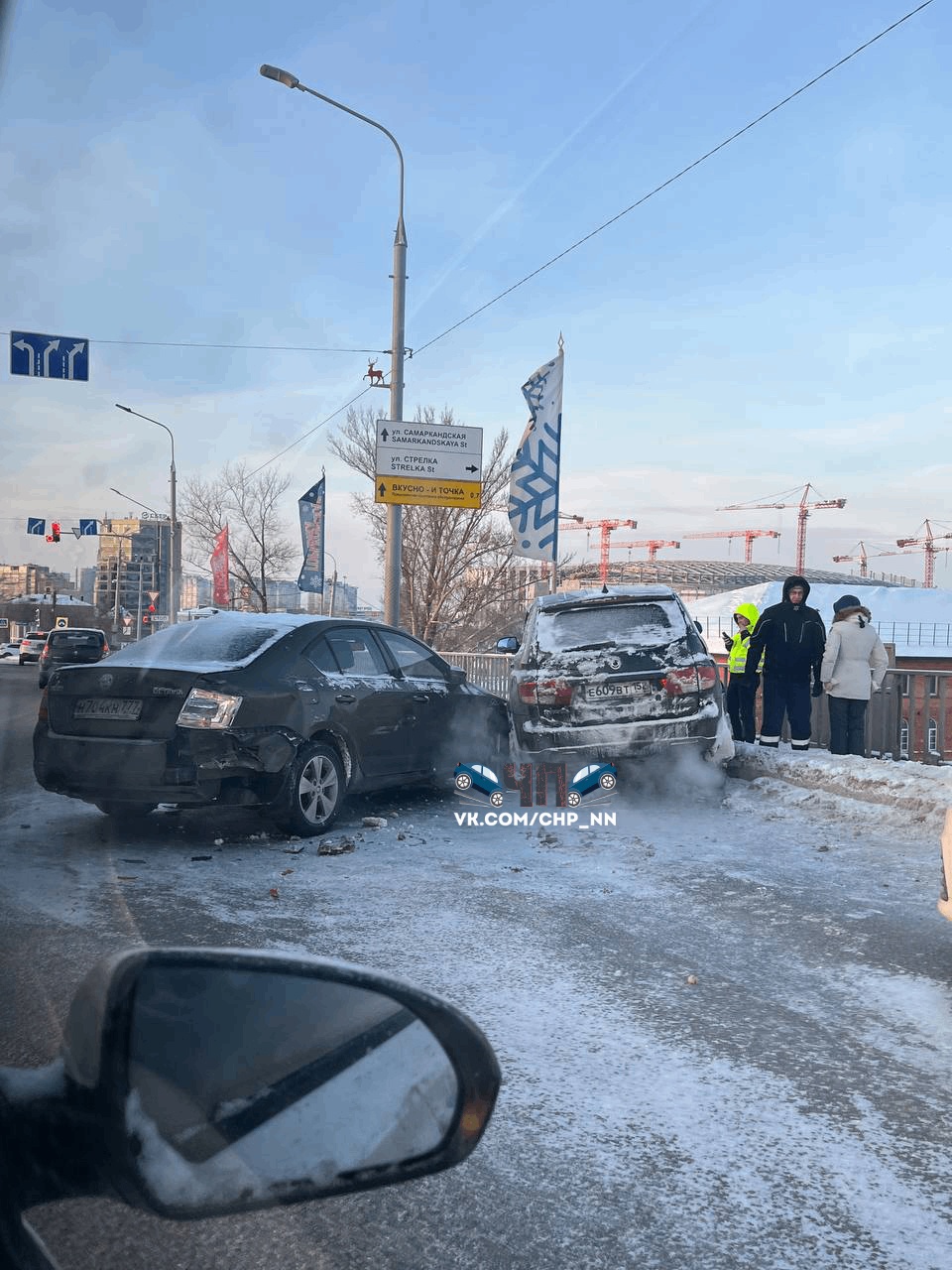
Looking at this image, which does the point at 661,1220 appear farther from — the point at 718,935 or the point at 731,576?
the point at 731,576

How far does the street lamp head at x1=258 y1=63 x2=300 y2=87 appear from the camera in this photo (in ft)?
53.5

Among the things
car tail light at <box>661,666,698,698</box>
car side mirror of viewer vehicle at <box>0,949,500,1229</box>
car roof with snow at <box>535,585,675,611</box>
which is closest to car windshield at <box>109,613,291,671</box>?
car roof with snow at <box>535,585,675,611</box>

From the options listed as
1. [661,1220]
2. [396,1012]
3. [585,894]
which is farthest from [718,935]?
[396,1012]

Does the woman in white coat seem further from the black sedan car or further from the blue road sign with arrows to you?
the blue road sign with arrows

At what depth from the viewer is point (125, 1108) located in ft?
3.36

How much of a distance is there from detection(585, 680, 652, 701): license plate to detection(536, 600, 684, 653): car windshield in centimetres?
35

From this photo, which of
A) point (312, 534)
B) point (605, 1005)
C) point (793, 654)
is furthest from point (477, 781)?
point (312, 534)

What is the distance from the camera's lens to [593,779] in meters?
9.45

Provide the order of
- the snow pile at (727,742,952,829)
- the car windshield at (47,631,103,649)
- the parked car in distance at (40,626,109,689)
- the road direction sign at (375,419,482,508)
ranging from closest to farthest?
the snow pile at (727,742,952,829)
the road direction sign at (375,419,482,508)
the parked car in distance at (40,626,109,689)
the car windshield at (47,631,103,649)

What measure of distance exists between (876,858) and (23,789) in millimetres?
6554

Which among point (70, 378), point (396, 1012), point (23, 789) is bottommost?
point (23, 789)

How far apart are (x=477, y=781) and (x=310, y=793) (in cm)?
226

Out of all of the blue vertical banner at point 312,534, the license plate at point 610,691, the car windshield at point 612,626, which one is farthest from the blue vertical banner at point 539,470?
the blue vertical banner at point 312,534

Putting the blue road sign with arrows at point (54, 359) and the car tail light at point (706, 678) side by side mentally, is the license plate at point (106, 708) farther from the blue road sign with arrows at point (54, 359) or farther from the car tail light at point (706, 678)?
the car tail light at point (706, 678)
